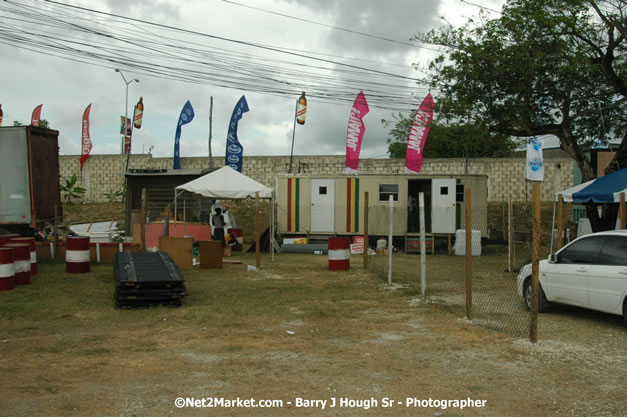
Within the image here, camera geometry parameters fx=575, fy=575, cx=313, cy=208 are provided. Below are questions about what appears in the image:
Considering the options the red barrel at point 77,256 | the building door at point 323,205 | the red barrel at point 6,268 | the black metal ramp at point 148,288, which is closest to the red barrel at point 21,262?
the red barrel at point 6,268

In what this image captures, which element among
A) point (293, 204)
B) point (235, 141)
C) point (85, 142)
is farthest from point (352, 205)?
point (85, 142)

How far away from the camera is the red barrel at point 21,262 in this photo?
36.7ft

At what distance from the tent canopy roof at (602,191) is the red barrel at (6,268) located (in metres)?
12.2

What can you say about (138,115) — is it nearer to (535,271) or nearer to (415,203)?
(415,203)

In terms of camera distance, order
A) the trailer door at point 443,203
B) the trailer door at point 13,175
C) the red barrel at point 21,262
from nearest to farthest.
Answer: the red barrel at point 21,262 < the trailer door at point 13,175 < the trailer door at point 443,203

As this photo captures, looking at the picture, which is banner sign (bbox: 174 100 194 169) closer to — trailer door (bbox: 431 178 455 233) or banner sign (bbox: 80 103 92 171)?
banner sign (bbox: 80 103 92 171)

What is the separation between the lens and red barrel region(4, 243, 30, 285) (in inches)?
440

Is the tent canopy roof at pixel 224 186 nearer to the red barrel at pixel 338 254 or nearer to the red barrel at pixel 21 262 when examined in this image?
the red barrel at pixel 338 254

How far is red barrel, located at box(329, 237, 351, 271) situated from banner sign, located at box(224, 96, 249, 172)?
12734mm

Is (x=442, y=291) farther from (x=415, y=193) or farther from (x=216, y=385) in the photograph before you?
(x=415, y=193)

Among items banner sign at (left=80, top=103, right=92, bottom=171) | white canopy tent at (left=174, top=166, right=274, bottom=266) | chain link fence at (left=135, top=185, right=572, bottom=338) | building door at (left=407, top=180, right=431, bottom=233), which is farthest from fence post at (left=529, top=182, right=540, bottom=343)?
banner sign at (left=80, top=103, right=92, bottom=171)

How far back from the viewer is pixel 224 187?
16.2 metres

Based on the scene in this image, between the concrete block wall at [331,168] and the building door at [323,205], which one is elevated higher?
the concrete block wall at [331,168]

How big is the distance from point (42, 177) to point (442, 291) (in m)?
10.6
